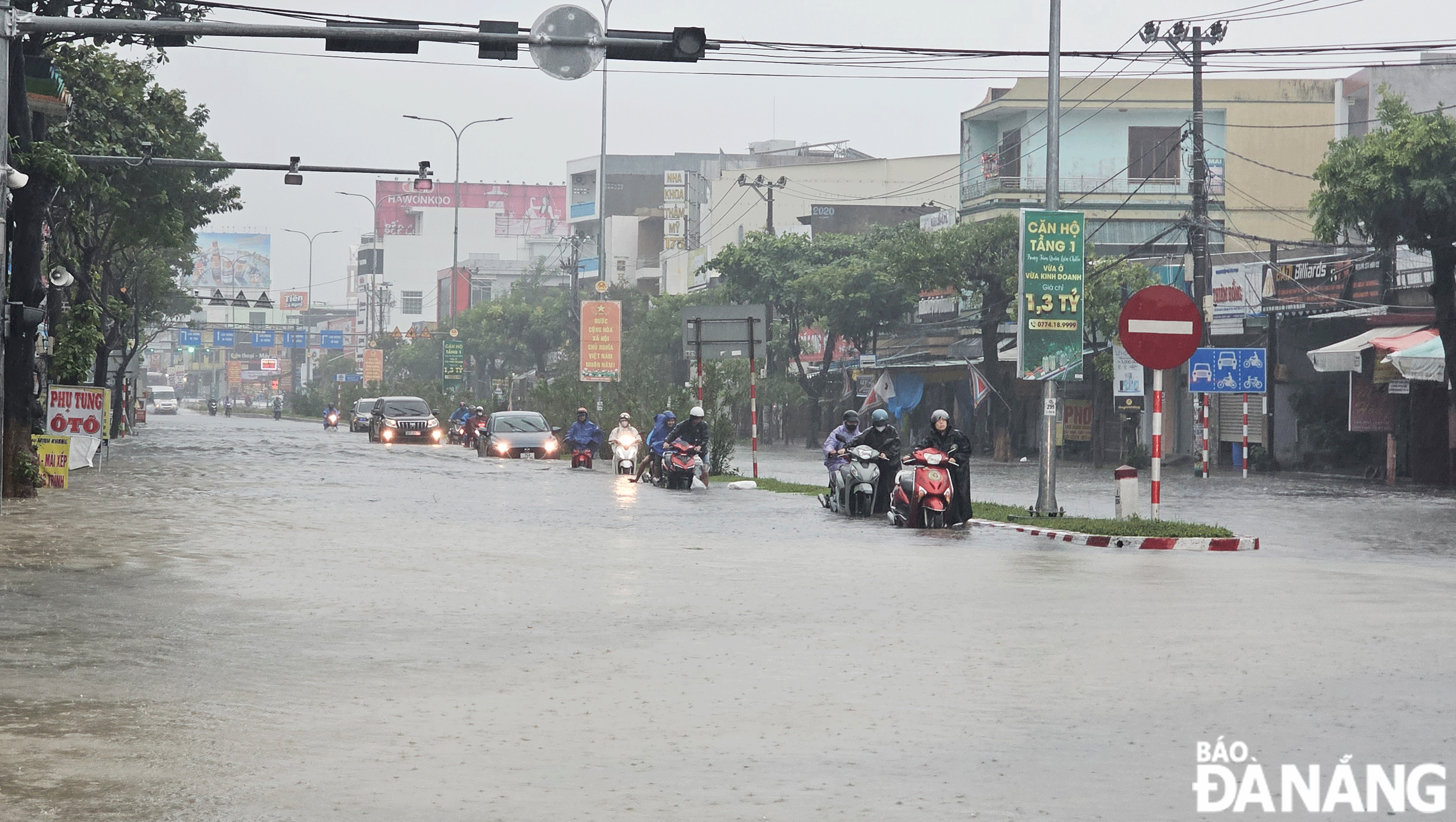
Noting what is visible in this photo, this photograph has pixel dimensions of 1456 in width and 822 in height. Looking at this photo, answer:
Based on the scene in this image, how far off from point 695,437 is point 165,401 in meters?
97.3

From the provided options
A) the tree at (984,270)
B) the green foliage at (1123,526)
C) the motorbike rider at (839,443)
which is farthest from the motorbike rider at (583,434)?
the green foliage at (1123,526)

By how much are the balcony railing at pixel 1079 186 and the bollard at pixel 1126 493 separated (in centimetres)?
3878

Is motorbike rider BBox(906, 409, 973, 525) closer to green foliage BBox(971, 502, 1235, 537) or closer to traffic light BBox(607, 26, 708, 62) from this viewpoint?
green foliage BBox(971, 502, 1235, 537)

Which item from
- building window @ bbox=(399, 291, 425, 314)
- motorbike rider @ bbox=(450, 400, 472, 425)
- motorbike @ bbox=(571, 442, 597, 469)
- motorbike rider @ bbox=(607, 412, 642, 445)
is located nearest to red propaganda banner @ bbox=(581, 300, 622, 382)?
motorbike @ bbox=(571, 442, 597, 469)

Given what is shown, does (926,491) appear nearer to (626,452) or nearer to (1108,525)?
(1108,525)

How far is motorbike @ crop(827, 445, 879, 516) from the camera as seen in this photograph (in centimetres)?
2428

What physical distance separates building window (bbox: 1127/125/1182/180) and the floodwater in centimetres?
4251

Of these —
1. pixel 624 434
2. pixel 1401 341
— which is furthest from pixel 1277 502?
pixel 624 434

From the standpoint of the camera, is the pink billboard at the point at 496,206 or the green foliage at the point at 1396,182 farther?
the pink billboard at the point at 496,206

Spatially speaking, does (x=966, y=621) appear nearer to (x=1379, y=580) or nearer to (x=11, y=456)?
(x=1379, y=580)

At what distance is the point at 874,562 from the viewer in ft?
55.6

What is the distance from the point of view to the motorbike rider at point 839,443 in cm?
2498

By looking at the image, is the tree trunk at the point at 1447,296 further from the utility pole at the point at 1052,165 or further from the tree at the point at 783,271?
the tree at the point at 783,271

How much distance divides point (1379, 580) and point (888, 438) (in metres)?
9.99
